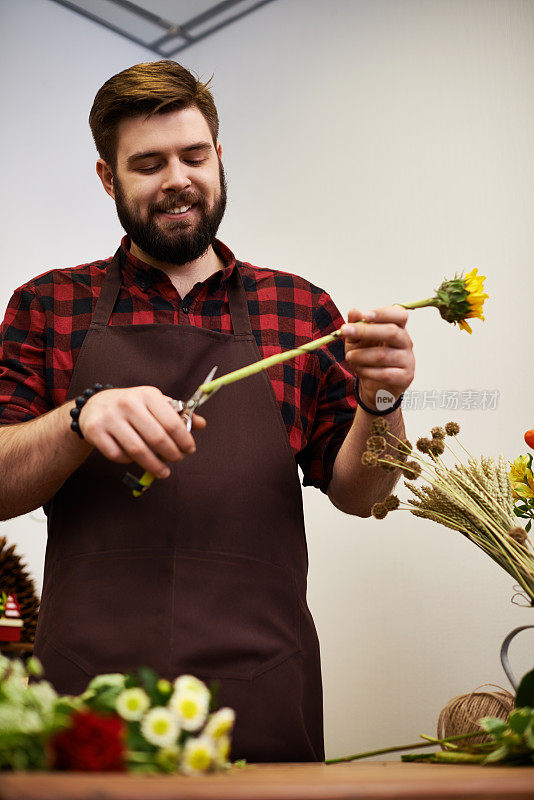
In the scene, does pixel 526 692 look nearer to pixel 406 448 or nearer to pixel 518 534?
pixel 518 534

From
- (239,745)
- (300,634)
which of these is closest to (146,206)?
(300,634)

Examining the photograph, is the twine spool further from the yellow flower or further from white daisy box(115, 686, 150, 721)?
white daisy box(115, 686, 150, 721)

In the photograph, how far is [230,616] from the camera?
1146 mm

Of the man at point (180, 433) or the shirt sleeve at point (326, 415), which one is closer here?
the man at point (180, 433)

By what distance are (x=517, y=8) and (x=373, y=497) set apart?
1.35 metres

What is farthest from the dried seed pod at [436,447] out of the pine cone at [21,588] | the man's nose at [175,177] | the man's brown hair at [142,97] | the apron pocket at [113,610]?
the pine cone at [21,588]

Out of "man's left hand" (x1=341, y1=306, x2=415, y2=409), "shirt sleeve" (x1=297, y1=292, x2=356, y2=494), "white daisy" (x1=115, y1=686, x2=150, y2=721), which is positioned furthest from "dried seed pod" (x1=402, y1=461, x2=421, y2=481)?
"white daisy" (x1=115, y1=686, x2=150, y2=721)

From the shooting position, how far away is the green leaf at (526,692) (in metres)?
0.83

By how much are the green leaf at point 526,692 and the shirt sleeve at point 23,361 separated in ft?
2.71

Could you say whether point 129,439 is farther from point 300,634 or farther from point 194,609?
point 300,634

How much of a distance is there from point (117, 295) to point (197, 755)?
966 mm

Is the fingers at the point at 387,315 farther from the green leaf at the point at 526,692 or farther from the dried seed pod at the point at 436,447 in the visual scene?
the green leaf at the point at 526,692

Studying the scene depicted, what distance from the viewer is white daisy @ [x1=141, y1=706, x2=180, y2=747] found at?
57 cm

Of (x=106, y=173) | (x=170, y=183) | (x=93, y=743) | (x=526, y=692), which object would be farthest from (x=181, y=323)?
(x=93, y=743)
